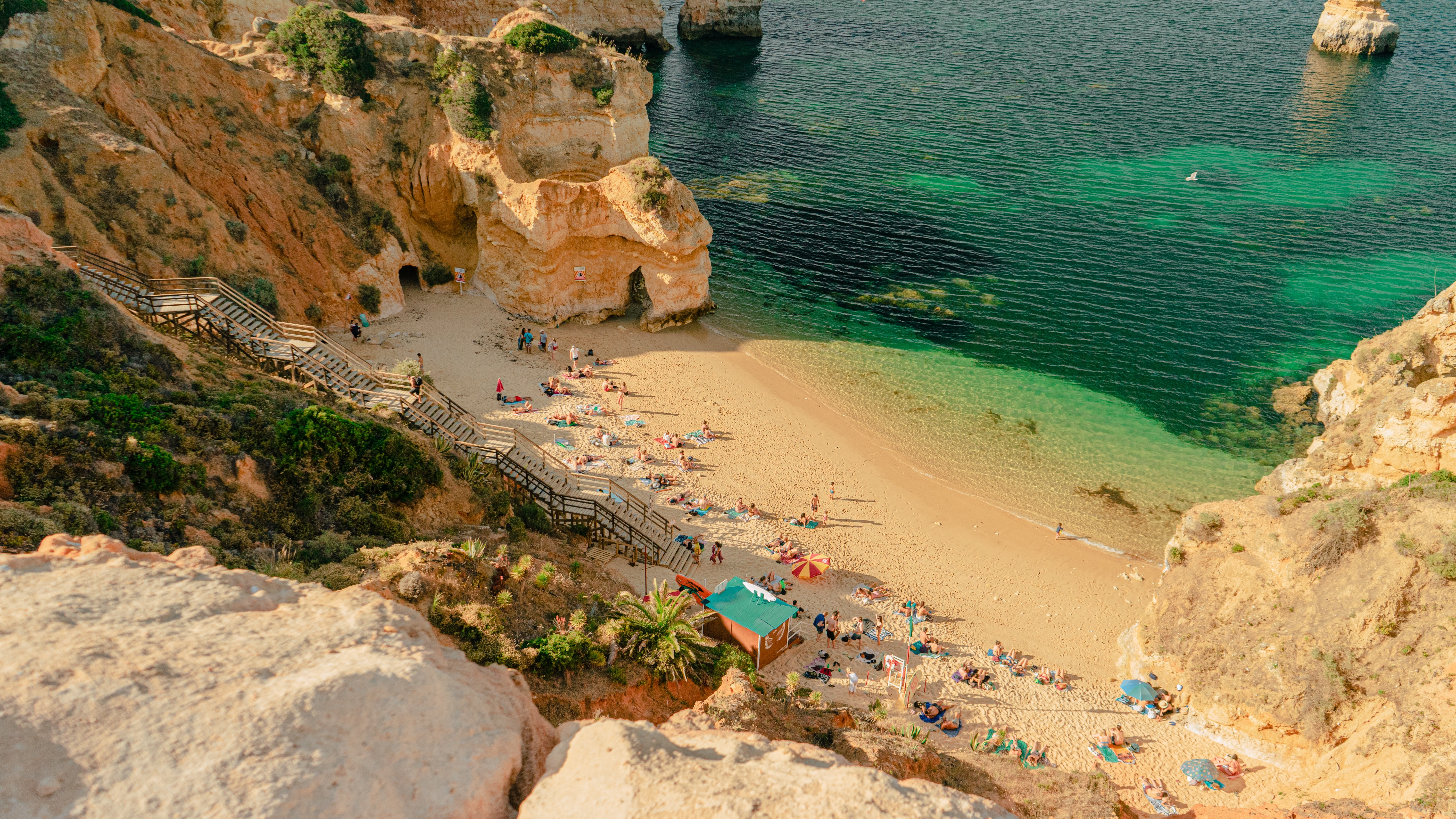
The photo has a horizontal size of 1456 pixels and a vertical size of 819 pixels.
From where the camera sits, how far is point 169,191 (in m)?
30.6

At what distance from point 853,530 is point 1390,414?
62.0 feet

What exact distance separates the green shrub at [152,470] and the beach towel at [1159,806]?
22315mm

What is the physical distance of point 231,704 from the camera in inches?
349

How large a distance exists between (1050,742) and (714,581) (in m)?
11.4

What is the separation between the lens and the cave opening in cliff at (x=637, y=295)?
44.6 m

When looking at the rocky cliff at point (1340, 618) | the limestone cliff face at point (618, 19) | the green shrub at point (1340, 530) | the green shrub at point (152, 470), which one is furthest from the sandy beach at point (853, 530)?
the limestone cliff face at point (618, 19)

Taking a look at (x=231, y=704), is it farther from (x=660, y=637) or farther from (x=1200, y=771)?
(x=1200, y=771)

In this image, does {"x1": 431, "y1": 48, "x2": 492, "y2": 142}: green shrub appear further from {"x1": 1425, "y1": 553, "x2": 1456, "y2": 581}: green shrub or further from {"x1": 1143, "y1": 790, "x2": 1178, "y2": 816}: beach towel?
{"x1": 1425, "y1": 553, "x2": 1456, "y2": 581}: green shrub

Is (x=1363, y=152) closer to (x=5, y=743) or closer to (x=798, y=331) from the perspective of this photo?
(x=798, y=331)

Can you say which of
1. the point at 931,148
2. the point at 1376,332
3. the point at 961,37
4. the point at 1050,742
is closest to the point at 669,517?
the point at 1050,742

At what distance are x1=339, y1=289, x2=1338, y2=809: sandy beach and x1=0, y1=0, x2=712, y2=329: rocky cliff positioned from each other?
9.45 ft

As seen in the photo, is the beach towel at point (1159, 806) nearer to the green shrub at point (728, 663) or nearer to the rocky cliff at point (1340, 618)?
the rocky cliff at point (1340, 618)

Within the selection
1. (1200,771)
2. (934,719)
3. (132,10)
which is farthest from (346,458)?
(132,10)

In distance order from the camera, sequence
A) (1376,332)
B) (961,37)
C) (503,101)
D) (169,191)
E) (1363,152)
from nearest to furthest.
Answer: (169,191), (503,101), (1376,332), (1363,152), (961,37)
